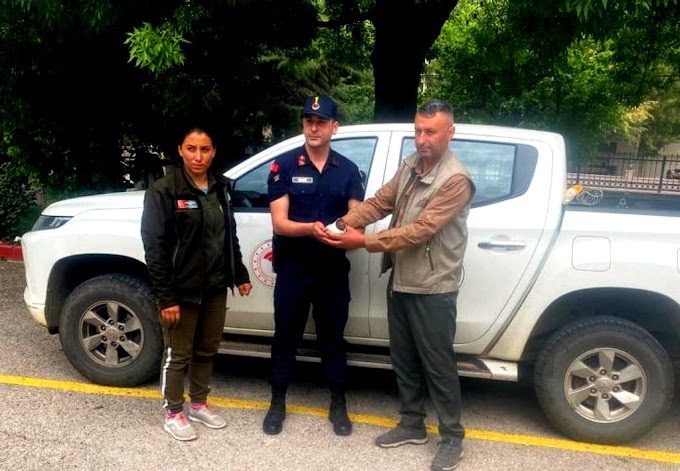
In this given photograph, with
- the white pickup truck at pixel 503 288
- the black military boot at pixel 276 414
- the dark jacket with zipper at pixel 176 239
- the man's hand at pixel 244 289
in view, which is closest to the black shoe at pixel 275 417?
the black military boot at pixel 276 414

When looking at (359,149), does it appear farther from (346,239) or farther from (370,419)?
(370,419)

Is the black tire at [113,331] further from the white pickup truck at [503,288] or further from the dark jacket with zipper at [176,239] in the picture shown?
the dark jacket with zipper at [176,239]

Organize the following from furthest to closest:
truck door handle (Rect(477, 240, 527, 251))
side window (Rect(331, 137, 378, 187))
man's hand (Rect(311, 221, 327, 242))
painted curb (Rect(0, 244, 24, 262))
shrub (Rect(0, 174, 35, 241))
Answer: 1. shrub (Rect(0, 174, 35, 241))
2. painted curb (Rect(0, 244, 24, 262))
3. side window (Rect(331, 137, 378, 187))
4. truck door handle (Rect(477, 240, 527, 251))
5. man's hand (Rect(311, 221, 327, 242))

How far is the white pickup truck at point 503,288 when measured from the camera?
354cm

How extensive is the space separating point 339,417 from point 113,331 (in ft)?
5.31

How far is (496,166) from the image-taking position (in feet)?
Result: 12.5

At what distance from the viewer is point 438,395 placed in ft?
11.1

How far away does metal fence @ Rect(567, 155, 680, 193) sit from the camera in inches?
807

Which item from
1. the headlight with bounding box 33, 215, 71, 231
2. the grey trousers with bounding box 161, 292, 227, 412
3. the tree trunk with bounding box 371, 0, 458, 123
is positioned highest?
the tree trunk with bounding box 371, 0, 458, 123

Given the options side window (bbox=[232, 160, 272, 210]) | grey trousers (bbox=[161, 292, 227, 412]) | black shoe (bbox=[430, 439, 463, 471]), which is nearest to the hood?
side window (bbox=[232, 160, 272, 210])

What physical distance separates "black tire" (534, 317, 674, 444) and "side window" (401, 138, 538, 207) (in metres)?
0.88

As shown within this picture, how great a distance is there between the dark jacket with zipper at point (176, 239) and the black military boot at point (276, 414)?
2.61 ft

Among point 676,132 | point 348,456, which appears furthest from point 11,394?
point 676,132

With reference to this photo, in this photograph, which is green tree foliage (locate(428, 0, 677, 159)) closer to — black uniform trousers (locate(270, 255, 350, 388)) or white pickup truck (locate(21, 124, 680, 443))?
white pickup truck (locate(21, 124, 680, 443))
